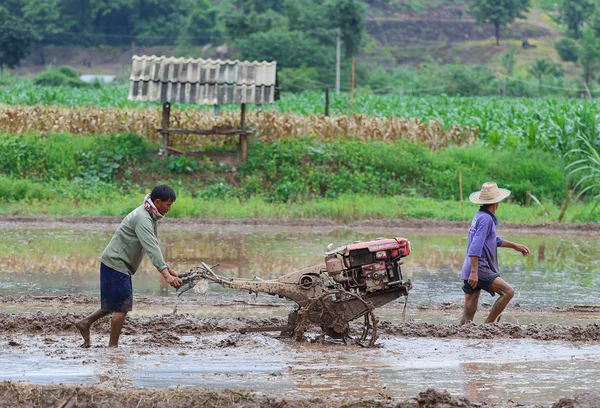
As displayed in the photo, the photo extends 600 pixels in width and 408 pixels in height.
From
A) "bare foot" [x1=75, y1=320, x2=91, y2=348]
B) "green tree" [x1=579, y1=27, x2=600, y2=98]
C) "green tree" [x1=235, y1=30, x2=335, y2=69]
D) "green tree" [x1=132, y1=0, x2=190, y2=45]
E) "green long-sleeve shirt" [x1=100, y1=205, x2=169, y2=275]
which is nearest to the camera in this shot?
"green long-sleeve shirt" [x1=100, y1=205, x2=169, y2=275]

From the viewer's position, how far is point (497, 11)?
78125 mm

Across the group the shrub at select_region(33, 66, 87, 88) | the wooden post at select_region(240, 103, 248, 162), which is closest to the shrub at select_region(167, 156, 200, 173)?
the wooden post at select_region(240, 103, 248, 162)

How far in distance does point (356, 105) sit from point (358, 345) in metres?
26.5

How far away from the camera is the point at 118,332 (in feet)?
29.0

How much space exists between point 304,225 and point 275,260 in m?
4.73

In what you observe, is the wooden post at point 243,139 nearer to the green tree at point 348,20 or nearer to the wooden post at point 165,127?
the wooden post at point 165,127

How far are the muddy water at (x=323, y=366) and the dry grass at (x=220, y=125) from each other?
15.4 m

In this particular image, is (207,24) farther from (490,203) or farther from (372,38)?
(490,203)

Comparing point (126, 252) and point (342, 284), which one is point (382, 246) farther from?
point (126, 252)

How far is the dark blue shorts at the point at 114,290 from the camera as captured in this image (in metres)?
8.70

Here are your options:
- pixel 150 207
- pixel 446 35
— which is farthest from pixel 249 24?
pixel 150 207

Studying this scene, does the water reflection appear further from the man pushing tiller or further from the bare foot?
the man pushing tiller

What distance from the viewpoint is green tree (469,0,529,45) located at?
7781 centimetres

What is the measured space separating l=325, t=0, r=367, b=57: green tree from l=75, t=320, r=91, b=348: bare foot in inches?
2066
